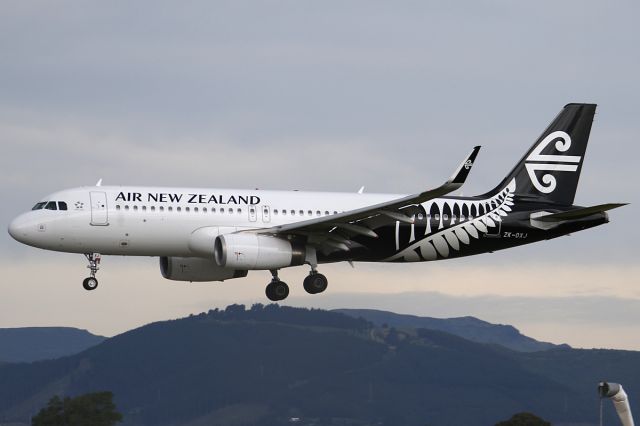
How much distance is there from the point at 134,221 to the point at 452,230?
15.9m

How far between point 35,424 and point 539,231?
46272 millimetres

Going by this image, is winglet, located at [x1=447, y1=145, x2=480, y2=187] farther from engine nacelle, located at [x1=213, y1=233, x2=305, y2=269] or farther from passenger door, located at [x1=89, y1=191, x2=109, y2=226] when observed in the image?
passenger door, located at [x1=89, y1=191, x2=109, y2=226]

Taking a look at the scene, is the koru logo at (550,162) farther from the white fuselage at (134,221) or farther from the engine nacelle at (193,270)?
the white fuselage at (134,221)

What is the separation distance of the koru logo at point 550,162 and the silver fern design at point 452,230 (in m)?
3.85

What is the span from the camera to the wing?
187ft

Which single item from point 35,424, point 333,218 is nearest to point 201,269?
point 333,218

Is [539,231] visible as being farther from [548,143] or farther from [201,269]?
[201,269]

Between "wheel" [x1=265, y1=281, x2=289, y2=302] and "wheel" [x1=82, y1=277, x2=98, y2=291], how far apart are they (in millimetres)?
8443

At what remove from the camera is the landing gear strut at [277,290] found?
62906 mm

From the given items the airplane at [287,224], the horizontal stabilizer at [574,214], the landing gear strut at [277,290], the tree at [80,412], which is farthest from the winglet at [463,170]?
the tree at [80,412]

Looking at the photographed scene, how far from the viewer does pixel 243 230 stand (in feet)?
198

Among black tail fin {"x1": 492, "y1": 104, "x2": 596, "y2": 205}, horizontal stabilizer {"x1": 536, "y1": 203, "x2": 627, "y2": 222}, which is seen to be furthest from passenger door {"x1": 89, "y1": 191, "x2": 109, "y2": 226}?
horizontal stabilizer {"x1": 536, "y1": 203, "x2": 627, "y2": 222}

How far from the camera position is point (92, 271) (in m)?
60.3

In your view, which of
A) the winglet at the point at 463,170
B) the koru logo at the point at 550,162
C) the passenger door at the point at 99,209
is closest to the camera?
the winglet at the point at 463,170
